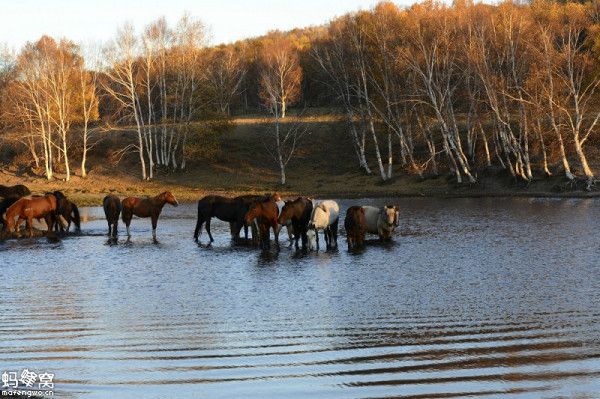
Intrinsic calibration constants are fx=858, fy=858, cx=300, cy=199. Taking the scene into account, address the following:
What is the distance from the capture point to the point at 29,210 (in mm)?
29188

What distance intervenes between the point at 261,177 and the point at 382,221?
31.8 metres

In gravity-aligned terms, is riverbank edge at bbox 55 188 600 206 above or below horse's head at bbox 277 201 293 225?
below

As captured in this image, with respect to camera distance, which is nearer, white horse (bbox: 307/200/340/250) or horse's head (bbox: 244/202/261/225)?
white horse (bbox: 307/200/340/250)

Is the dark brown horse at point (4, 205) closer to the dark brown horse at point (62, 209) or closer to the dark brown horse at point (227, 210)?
the dark brown horse at point (62, 209)

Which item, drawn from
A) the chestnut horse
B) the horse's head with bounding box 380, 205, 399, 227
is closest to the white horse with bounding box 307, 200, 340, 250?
the horse's head with bounding box 380, 205, 399, 227

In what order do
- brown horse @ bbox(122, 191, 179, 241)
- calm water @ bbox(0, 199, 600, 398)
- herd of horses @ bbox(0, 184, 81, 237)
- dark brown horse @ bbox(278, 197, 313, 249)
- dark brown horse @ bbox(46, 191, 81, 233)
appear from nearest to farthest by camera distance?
1. calm water @ bbox(0, 199, 600, 398)
2. dark brown horse @ bbox(278, 197, 313, 249)
3. brown horse @ bbox(122, 191, 179, 241)
4. herd of horses @ bbox(0, 184, 81, 237)
5. dark brown horse @ bbox(46, 191, 81, 233)

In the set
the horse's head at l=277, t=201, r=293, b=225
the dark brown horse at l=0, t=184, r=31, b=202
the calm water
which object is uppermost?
the dark brown horse at l=0, t=184, r=31, b=202

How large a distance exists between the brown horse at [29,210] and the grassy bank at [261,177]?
15800 millimetres

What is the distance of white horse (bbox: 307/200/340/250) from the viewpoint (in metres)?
24.4

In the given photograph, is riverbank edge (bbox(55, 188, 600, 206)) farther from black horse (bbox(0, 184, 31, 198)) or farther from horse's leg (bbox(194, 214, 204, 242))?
horse's leg (bbox(194, 214, 204, 242))

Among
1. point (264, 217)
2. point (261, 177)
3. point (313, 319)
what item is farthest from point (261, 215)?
point (261, 177)

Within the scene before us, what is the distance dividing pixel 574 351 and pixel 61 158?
57.7 meters

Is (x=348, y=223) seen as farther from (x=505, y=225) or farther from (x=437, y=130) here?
(x=437, y=130)

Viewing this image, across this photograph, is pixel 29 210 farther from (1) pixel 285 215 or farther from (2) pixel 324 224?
(2) pixel 324 224
